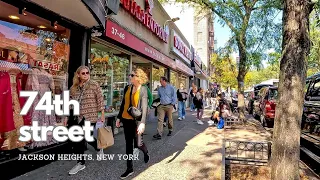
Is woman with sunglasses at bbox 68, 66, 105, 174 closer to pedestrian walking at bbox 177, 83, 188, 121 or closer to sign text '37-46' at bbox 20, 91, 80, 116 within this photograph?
sign text '37-46' at bbox 20, 91, 80, 116

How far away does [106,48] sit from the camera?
25.2 ft

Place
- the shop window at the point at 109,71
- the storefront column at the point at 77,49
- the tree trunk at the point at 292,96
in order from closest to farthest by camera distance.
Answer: the tree trunk at the point at 292,96 < the storefront column at the point at 77,49 < the shop window at the point at 109,71

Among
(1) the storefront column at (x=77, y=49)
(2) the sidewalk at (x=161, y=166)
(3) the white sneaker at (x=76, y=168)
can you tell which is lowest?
(2) the sidewalk at (x=161, y=166)

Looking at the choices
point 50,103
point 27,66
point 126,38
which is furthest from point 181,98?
point 27,66

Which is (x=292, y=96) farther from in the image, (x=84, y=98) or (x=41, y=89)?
(x=41, y=89)

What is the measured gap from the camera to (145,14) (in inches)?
374

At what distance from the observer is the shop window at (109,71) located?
23.8 feet

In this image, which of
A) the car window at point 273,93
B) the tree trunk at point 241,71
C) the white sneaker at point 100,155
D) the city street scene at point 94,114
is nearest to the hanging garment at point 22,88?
the city street scene at point 94,114

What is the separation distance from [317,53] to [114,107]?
22.7 m

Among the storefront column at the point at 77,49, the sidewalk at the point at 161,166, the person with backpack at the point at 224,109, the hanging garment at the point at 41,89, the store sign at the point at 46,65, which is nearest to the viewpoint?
the sidewalk at the point at 161,166

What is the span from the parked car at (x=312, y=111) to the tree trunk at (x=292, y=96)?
8.63 feet

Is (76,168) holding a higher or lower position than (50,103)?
lower

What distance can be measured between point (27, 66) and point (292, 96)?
4574 millimetres

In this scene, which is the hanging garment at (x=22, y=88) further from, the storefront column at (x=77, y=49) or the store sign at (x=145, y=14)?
the store sign at (x=145, y=14)
